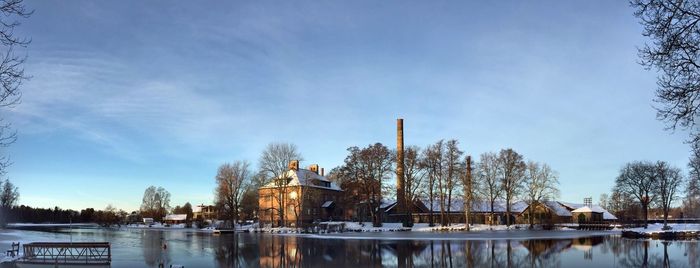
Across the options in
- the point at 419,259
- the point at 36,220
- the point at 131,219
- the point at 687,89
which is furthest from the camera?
the point at 36,220

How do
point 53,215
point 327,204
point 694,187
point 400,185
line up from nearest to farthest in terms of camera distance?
point 694,187 < point 400,185 < point 327,204 < point 53,215

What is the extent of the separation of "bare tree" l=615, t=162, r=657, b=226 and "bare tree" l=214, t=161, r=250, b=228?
216 feet

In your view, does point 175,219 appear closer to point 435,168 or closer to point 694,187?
point 435,168

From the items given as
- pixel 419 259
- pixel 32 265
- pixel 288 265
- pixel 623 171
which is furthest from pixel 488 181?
pixel 32 265

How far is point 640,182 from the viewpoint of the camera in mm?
85625

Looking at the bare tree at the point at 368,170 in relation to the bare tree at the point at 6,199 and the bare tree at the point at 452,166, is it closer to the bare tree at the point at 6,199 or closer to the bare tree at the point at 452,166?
the bare tree at the point at 452,166

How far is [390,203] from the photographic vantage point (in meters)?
105

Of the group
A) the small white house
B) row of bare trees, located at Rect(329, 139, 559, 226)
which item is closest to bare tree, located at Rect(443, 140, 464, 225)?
row of bare trees, located at Rect(329, 139, 559, 226)

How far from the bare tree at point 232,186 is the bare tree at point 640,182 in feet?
216

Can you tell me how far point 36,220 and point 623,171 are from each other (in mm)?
185599

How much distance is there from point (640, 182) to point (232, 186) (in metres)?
69.9

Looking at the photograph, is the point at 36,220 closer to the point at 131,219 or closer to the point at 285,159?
the point at 131,219

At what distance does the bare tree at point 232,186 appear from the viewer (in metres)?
93.0

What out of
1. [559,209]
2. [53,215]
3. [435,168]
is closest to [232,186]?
[435,168]
